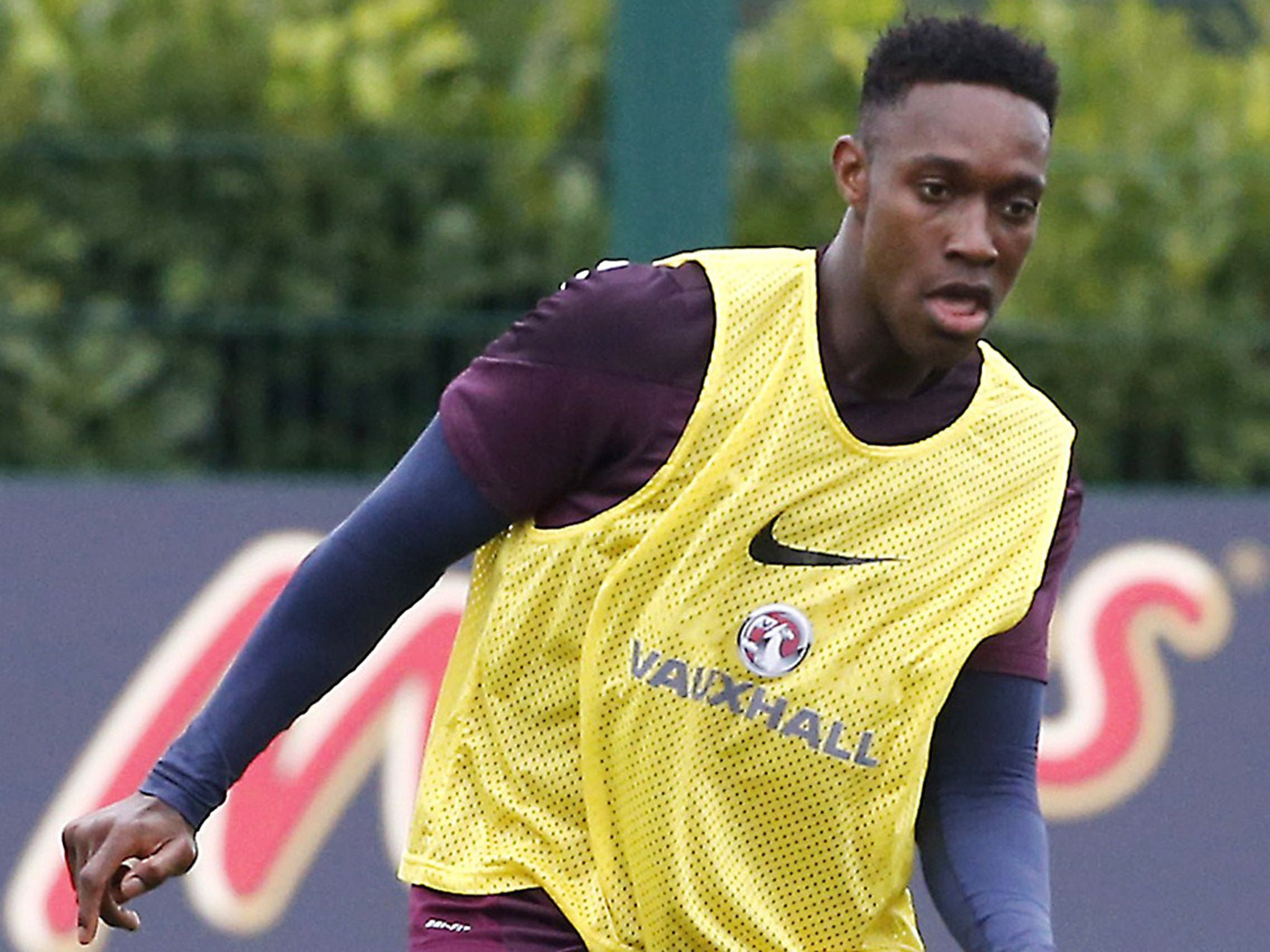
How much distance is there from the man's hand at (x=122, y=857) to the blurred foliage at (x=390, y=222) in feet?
12.0

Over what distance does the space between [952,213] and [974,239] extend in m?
0.04

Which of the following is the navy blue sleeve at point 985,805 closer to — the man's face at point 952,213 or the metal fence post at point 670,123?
the man's face at point 952,213

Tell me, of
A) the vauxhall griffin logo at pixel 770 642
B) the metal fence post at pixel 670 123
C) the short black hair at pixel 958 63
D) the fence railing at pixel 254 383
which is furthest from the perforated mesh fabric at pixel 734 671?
the fence railing at pixel 254 383

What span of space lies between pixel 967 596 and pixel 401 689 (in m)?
3.13

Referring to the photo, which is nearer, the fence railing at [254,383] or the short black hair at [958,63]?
the short black hair at [958,63]

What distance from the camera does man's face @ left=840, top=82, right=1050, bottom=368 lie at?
295 cm

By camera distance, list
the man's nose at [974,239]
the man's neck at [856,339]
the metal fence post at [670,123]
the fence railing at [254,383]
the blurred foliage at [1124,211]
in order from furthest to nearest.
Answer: the blurred foliage at [1124,211]
the fence railing at [254,383]
the metal fence post at [670,123]
the man's neck at [856,339]
the man's nose at [974,239]

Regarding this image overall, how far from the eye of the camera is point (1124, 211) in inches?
273

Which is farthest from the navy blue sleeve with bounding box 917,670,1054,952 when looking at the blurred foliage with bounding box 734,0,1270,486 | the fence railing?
the blurred foliage with bounding box 734,0,1270,486

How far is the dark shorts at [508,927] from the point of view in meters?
3.03

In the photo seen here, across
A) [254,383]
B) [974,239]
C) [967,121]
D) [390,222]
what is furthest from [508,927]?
[390,222]

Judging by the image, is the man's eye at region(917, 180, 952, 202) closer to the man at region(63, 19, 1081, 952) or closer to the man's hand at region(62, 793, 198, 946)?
the man at region(63, 19, 1081, 952)

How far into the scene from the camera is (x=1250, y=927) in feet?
20.0

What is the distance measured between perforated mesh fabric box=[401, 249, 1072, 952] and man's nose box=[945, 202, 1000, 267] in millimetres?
→ 206
